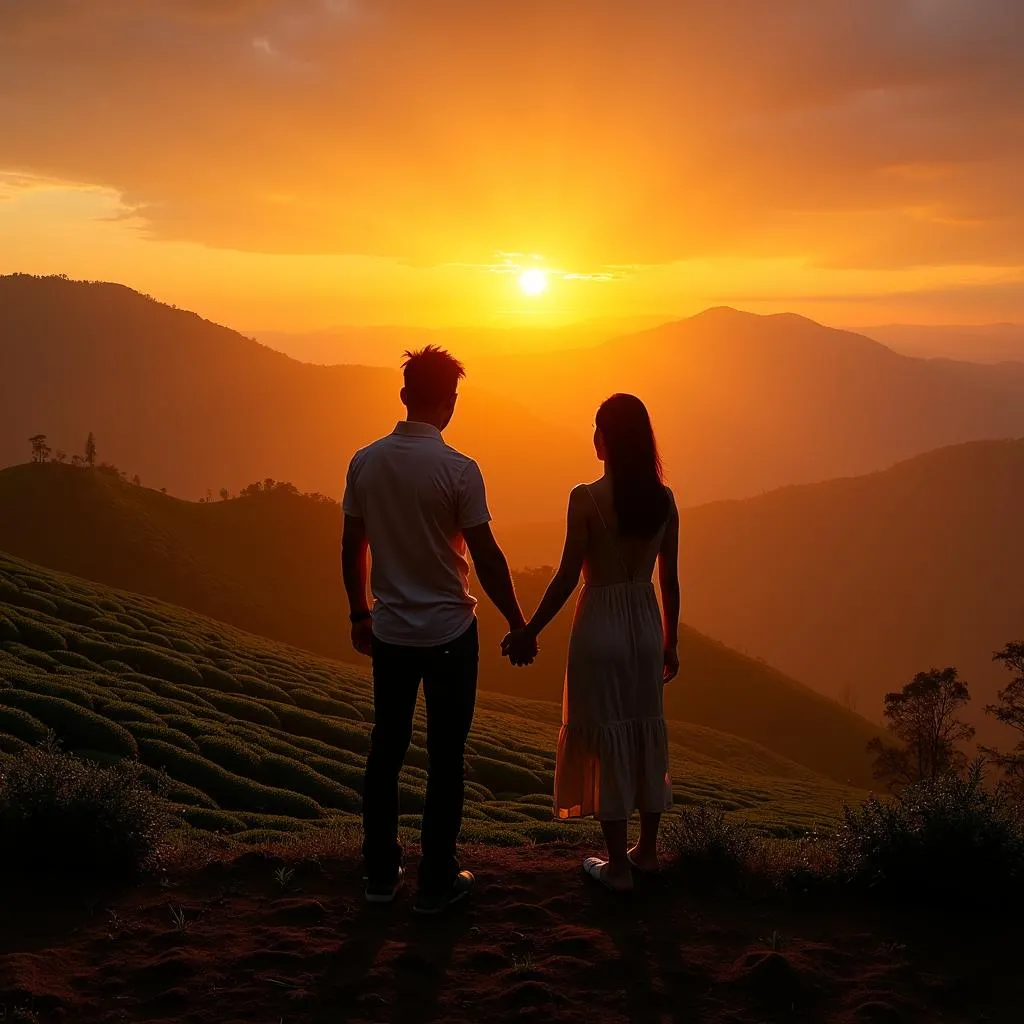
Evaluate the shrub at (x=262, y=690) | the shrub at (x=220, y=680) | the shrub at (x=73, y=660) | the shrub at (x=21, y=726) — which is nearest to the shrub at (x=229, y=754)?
the shrub at (x=21, y=726)

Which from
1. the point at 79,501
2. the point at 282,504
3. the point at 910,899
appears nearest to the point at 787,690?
the point at 282,504

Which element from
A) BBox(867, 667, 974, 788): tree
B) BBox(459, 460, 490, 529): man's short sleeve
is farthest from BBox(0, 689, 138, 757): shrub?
BBox(867, 667, 974, 788): tree

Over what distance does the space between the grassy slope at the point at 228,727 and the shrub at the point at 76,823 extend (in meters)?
7.45

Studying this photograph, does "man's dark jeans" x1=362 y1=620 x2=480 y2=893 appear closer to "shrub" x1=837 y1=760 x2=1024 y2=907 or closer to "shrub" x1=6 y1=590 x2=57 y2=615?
"shrub" x1=837 y1=760 x2=1024 y2=907

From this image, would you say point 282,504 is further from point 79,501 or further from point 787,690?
point 787,690

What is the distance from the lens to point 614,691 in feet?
22.3

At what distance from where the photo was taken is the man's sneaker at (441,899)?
6614 millimetres

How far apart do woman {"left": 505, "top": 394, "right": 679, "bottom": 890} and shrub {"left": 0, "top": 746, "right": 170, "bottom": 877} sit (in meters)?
3.08

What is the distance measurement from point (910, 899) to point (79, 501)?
96.0 m

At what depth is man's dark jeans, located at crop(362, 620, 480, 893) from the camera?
6.39 m

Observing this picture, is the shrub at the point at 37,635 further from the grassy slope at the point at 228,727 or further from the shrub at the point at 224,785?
the shrub at the point at 224,785

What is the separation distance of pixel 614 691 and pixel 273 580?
95.2 meters

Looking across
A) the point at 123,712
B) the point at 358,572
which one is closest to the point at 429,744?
the point at 358,572

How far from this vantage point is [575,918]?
664 centimetres
